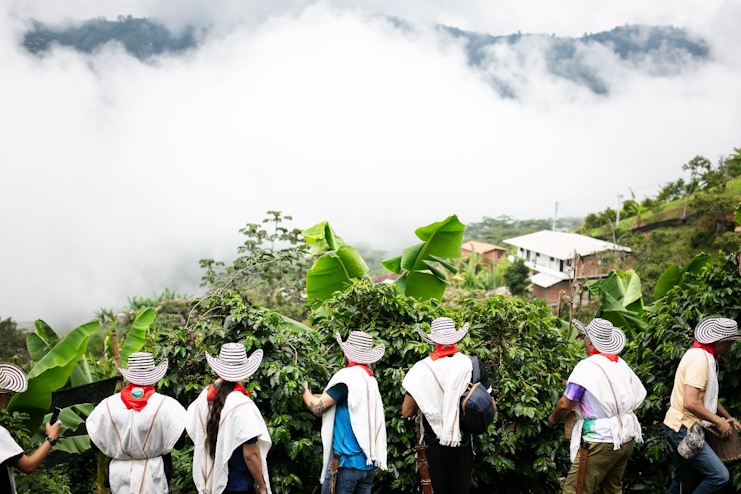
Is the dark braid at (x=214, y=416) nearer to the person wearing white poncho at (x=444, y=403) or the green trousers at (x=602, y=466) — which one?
the person wearing white poncho at (x=444, y=403)

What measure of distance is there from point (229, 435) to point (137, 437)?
21.0 inches

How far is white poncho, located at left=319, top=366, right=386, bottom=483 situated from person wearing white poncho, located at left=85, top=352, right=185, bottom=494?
0.85m

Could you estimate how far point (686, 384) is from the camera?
14.1ft

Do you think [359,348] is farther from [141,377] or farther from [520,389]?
[520,389]

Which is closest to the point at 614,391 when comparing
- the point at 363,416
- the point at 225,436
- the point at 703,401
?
the point at 703,401

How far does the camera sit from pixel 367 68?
15038 cm

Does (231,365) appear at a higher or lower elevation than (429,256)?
higher

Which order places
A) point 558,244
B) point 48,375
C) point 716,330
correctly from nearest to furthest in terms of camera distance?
point 716,330 < point 48,375 < point 558,244

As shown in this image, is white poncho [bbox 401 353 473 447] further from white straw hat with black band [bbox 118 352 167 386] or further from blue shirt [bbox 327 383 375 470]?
white straw hat with black band [bbox 118 352 167 386]

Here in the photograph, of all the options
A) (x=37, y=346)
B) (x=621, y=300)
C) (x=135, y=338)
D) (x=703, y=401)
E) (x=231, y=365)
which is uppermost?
(x=231, y=365)

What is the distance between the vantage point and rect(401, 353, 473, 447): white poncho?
4.11 meters

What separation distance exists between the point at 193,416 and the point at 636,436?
2679 mm

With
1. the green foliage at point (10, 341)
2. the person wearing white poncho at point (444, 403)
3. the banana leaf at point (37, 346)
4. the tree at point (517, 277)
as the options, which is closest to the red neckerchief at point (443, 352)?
the person wearing white poncho at point (444, 403)

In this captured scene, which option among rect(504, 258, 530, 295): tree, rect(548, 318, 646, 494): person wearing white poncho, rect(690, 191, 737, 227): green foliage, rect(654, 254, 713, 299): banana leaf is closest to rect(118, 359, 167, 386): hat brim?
rect(548, 318, 646, 494): person wearing white poncho
